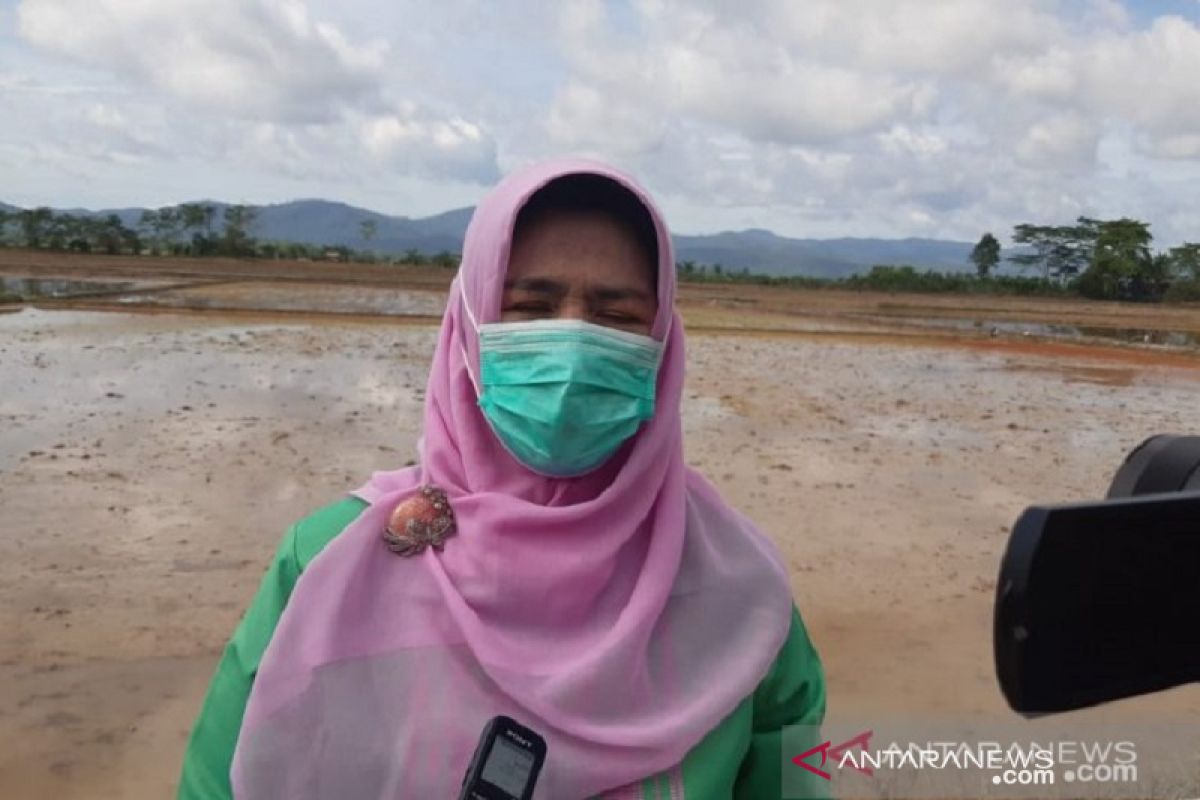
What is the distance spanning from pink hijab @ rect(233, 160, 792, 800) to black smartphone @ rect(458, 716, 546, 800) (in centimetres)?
9

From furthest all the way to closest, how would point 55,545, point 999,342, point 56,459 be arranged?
point 999,342
point 56,459
point 55,545

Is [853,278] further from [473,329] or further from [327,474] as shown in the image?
[473,329]

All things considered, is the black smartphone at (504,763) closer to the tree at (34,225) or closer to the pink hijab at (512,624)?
the pink hijab at (512,624)

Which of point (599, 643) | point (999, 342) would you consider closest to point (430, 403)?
point (599, 643)

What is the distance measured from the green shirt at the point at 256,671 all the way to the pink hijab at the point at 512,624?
0.14ft

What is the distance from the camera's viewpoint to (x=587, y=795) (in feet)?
4.81

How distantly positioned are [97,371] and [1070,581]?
13941 millimetres

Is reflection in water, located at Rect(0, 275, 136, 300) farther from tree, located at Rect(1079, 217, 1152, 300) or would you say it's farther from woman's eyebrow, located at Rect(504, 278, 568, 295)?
tree, located at Rect(1079, 217, 1152, 300)

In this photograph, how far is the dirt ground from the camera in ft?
15.8

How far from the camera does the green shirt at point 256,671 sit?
1.47 m

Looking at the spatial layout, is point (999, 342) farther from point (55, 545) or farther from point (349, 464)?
point (55, 545)

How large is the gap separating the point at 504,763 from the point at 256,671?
1.22 feet

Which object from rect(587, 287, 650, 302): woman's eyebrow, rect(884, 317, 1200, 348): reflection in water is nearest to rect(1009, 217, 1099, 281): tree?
rect(884, 317, 1200, 348): reflection in water

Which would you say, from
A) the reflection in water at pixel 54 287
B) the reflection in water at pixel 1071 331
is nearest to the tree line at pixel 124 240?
the reflection in water at pixel 54 287
